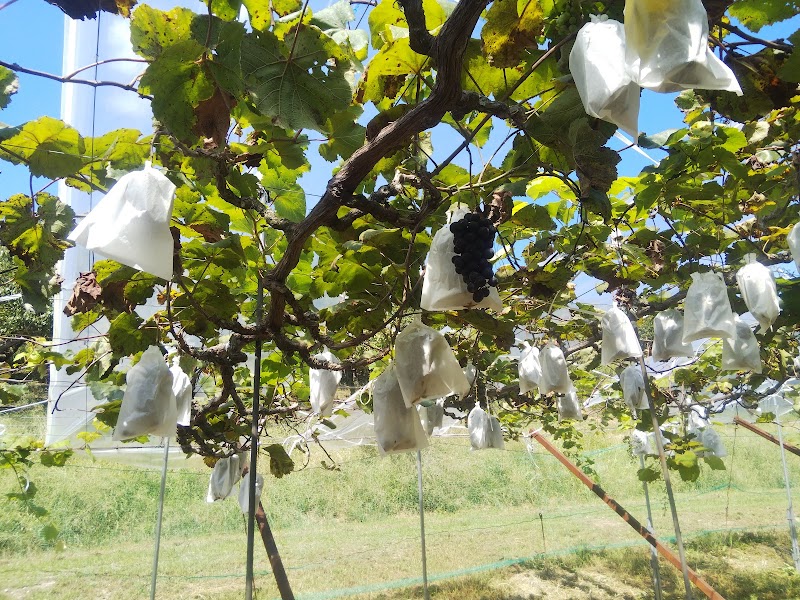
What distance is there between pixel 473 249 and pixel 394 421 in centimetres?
52

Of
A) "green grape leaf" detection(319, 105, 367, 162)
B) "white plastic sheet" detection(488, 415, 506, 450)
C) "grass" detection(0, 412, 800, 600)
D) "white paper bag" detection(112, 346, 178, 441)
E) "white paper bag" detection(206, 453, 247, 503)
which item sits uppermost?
"green grape leaf" detection(319, 105, 367, 162)

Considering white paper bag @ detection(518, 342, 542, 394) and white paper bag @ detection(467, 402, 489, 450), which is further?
white paper bag @ detection(467, 402, 489, 450)

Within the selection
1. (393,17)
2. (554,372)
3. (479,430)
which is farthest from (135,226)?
(479,430)

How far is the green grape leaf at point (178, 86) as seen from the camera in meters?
0.94

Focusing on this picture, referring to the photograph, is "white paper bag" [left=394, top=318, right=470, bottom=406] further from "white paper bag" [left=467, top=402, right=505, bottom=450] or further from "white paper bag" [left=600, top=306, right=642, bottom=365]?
"white paper bag" [left=467, top=402, right=505, bottom=450]

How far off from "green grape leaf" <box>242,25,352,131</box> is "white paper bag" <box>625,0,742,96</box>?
21.7 inches

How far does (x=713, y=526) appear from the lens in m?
7.19

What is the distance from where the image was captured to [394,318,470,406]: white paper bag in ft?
4.11

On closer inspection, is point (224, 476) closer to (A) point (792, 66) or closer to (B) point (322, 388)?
(B) point (322, 388)

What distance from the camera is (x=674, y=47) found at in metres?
0.58

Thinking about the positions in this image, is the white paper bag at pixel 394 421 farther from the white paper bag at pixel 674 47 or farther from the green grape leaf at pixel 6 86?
the green grape leaf at pixel 6 86

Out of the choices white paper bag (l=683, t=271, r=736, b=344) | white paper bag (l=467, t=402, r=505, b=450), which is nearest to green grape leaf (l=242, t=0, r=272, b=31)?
white paper bag (l=683, t=271, r=736, b=344)

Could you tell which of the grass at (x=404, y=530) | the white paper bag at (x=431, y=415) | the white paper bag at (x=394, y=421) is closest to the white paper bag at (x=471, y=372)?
the white paper bag at (x=431, y=415)

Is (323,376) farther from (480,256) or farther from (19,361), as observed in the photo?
(19,361)
